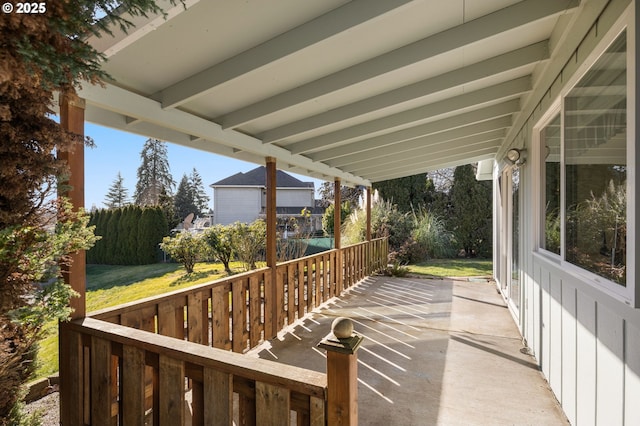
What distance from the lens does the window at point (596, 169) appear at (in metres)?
1.59

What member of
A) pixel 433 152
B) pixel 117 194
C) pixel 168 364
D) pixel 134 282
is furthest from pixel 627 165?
pixel 117 194

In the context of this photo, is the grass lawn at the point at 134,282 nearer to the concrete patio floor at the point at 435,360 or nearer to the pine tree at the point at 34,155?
the concrete patio floor at the point at 435,360

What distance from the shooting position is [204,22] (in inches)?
73.8

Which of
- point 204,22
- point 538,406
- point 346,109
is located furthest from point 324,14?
point 538,406

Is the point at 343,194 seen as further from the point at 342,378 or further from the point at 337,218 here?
the point at 342,378

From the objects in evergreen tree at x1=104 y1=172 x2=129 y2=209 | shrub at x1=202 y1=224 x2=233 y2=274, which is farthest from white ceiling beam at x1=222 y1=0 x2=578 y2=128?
evergreen tree at x1=104 y1=172 x2=129 y2=209

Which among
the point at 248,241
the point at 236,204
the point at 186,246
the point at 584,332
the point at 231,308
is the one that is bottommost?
the point at 231,308

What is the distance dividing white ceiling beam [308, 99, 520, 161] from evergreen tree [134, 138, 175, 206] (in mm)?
27681

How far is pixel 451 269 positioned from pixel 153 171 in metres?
28.3

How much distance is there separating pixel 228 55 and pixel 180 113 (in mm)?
851

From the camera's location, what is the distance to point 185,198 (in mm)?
33688

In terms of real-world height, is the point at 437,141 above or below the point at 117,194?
below

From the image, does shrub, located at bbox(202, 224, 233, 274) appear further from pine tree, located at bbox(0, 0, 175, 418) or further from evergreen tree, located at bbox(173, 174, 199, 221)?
evergreen tree, located at bbox(173, 174, 199, 221)

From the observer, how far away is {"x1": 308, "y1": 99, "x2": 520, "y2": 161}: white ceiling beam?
165 inches
